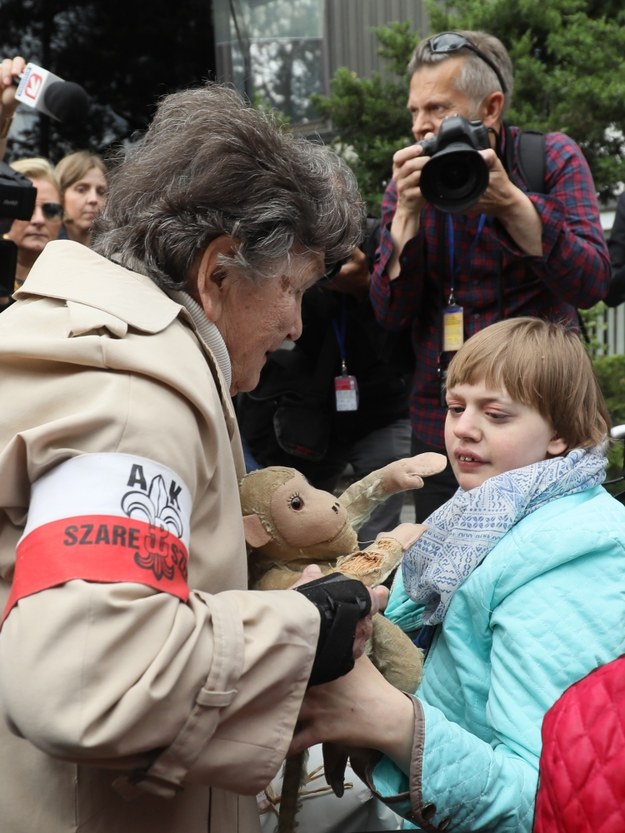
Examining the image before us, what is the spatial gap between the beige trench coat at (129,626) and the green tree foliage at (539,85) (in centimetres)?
640

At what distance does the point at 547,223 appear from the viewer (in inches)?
122

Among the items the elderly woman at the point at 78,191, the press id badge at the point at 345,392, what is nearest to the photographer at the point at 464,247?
the press id badge at the point at 345,392

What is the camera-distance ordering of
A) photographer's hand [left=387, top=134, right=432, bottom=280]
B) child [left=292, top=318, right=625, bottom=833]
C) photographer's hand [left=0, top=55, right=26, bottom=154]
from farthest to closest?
photographer's hand [left=0, top=55, right=26, bottom=154] → photographer's hand [left=387, top=134, right=432, bottom=280] → child [left=292, top=318, right=625, bottom=833]


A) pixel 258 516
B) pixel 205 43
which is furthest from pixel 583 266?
pixel 205 43

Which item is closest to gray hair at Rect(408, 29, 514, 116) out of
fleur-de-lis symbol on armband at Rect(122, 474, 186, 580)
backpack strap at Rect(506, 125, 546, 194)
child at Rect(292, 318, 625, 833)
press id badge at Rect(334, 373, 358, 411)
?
backpack strap at Rect(506, 125, 546, 194)

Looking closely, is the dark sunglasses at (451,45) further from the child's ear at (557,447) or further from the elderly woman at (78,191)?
the elderly woman at (78,191)

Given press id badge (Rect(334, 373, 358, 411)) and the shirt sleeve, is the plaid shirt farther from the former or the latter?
press id badge (Rect(334, 373, 358, 411))

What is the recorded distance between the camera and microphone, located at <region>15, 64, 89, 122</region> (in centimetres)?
332

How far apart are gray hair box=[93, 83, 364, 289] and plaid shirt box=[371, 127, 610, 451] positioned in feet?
4.82

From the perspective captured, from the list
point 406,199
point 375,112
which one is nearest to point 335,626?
point 406,199

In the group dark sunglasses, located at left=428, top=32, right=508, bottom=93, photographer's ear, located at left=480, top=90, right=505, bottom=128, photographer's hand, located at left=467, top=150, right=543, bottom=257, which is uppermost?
dark sunglasses, located at left=428, top=32, right=508, bottom=93

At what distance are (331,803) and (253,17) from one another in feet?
25.7

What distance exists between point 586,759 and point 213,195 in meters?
1.03

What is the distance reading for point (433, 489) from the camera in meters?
3.42
